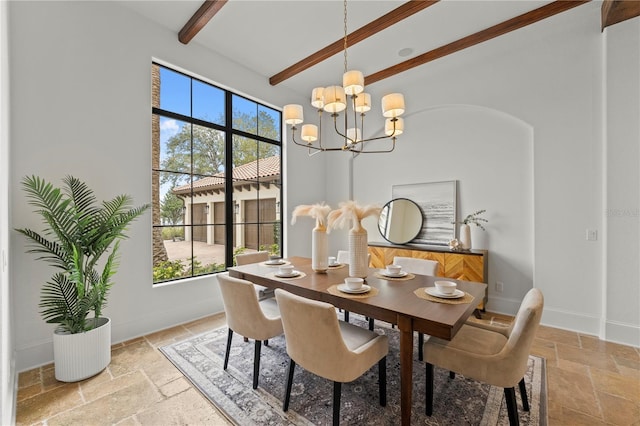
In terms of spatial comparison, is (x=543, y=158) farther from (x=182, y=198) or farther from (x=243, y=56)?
(x=182, y=198)

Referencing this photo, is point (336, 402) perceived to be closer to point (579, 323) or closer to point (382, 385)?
point (382, 385)

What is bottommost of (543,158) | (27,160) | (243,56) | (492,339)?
(492,339)

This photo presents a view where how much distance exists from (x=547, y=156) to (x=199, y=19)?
160 inches

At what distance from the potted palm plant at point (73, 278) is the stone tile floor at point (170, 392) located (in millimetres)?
168

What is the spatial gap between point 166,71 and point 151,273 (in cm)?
234

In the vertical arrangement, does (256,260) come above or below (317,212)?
below

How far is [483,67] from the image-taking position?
365 cm

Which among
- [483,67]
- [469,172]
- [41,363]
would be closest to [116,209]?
[41,363]

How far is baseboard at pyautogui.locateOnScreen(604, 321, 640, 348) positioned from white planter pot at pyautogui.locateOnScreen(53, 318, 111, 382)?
466cm

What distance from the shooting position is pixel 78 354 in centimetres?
215

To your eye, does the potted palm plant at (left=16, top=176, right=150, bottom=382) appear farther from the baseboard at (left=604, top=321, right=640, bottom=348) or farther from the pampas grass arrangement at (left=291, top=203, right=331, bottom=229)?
the baseboard at (left=604, top=321, right=640, bottom=348)

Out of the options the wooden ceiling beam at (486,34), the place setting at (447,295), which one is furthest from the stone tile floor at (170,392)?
the wooden ceiling beam at (486,34)

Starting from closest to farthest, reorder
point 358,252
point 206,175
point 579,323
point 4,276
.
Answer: point 4,276 < point 358,252 < point 579,323 < point 206,175

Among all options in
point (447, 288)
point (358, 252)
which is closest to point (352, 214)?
point (358, 252)
